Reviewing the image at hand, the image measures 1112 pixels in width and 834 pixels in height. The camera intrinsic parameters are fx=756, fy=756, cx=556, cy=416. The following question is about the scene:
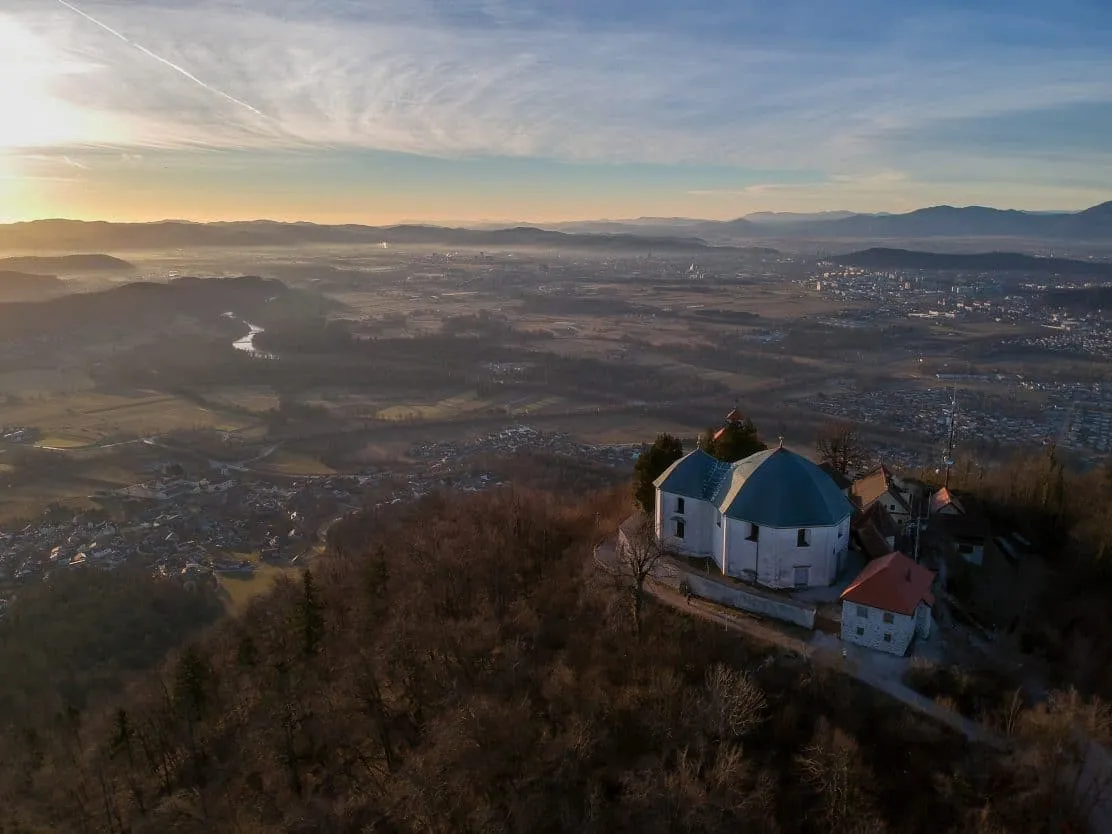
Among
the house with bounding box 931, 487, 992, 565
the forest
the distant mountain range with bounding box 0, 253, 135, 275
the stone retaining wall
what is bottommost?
the forest

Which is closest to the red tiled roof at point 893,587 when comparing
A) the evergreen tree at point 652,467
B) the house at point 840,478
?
the evergreen tree at point 652,467

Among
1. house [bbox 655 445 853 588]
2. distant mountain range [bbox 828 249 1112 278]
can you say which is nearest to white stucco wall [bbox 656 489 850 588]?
house [bbox 655 445 853 588]

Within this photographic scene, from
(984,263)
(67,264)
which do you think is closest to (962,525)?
(67,264)

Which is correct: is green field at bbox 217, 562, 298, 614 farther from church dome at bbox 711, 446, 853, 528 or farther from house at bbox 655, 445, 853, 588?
church dome at bbox 711, 446, 853, 528

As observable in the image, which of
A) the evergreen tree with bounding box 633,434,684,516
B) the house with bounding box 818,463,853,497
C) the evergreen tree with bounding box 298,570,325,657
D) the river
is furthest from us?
the river

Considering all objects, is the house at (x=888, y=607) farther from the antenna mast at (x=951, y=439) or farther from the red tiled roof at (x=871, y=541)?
the antenna mast at (x=951, y=439)

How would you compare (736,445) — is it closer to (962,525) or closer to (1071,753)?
(962,525)

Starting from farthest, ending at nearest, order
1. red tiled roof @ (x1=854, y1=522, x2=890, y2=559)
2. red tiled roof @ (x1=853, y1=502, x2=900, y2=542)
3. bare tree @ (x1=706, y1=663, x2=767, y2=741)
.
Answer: red tiled roof @ (x1=853, y1=502, x2=900, y2=542) < red tiled roof @ (x1=854, y1=522, x2=890, y2=559) < bare tree @ (x1=706, y1=663, x2=767, y2=741)
